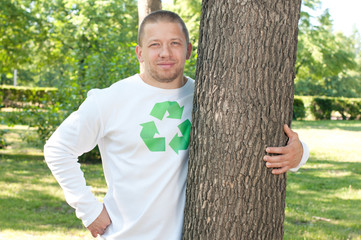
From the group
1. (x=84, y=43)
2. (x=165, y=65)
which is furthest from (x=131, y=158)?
(x=84, y=43)

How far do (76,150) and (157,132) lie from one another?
456 mm

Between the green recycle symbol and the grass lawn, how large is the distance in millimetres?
3023

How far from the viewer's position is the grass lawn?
5.05 meters

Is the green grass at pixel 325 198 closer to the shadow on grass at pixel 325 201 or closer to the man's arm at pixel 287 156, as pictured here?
the shadow on grass at pixel 325 201

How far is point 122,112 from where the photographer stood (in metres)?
2.22

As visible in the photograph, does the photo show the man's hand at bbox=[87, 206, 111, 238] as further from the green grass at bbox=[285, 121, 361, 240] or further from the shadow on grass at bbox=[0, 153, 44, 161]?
the shadow on grass at bbox=[0, 153, 44, 161]

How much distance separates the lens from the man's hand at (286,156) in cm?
206

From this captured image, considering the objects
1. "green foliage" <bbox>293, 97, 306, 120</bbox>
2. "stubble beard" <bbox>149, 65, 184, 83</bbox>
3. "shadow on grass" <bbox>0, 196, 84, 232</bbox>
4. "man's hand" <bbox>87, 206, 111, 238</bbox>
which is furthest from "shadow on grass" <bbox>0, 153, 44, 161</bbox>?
"green foliage" <bbox>293, 97, 306, 120</bbox>

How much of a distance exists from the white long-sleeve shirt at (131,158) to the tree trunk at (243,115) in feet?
0.57

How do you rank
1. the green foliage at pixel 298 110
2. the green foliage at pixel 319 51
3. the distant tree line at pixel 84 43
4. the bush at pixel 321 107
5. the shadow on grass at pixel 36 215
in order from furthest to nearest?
the bush at pixel 321 107
the green foliage at pixel 298 110
the green foliage at pixel 319 51
the distant tree line at pixel 84 43
the shadow on grass at pixel 36 215

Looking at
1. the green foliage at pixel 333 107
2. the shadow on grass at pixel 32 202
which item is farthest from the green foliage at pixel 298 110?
the shadow on grass at pixel 32 202

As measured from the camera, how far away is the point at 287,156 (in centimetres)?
211

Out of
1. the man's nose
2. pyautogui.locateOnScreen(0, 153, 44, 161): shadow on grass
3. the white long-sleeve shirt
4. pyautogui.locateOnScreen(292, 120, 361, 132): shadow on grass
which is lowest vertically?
pyautogui.locateOnScreen(292, 120, 361, 132): shadow on grass

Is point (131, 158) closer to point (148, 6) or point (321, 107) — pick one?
point (148, 6)
